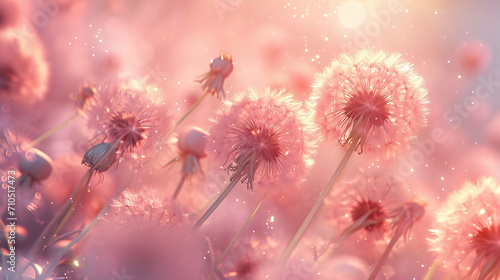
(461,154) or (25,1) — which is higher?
(461,154)

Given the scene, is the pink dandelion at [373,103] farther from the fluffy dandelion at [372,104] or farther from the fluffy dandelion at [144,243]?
the fluffy dandelion at [144,243]

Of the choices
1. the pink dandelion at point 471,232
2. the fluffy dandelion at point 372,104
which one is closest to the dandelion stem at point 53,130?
the fluffy dandelion at point 372,104

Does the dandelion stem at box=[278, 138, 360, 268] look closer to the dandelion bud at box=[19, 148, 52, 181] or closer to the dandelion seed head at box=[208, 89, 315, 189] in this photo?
the dandelion seed head at box=[208, 89, 315, 189]

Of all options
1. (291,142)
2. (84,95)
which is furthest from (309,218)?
(84,95)

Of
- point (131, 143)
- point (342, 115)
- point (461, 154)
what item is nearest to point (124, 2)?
point (131, 143)

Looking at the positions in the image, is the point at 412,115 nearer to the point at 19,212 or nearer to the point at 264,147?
the point at 264,147

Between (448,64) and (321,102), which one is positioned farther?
(448,64)

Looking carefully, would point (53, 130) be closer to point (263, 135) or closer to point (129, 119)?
point (129, 119)

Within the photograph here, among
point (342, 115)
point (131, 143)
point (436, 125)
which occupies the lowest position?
point (131, 143)
